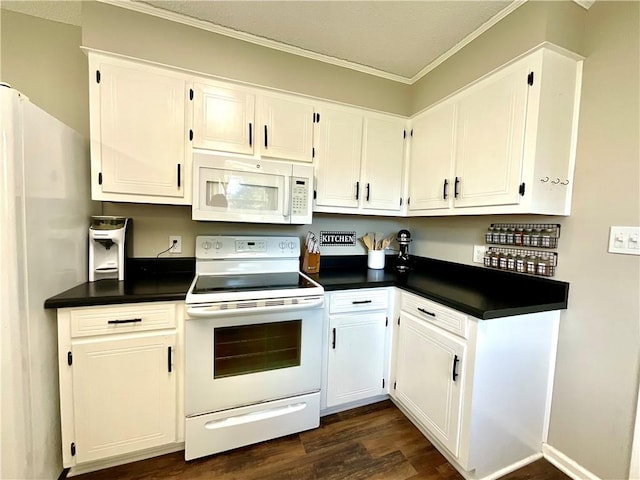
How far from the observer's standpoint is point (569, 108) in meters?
1.35

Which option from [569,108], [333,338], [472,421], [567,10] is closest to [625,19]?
[567,10]

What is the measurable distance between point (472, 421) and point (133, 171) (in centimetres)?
223

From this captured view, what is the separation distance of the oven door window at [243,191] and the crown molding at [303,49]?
34.5 inches

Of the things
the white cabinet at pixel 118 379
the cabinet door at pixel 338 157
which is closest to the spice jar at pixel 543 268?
the cabinet door at pixel 338 157

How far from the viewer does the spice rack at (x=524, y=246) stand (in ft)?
4.80

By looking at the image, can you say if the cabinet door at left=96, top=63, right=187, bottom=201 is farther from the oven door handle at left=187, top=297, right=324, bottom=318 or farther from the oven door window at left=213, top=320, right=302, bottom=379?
the oven door window at left=213, top=320, right=302, bottom=379

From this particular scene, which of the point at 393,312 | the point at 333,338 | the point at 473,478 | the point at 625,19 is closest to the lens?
the point at 625,19

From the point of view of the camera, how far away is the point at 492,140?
58.6 inches

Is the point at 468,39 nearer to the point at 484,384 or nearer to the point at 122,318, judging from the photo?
the point at 484,384

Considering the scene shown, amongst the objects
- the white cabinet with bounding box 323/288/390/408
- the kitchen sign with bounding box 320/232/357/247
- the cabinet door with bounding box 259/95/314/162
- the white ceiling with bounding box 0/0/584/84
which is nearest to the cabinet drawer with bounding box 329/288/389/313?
the white cabinet with bounding box 323/288/390/408

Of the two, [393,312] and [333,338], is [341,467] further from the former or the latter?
[393,312]

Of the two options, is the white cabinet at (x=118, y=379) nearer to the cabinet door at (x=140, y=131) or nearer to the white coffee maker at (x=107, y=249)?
the white coffee maker at (x=107, y=249)

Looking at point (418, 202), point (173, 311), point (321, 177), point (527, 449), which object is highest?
point (321, 177)

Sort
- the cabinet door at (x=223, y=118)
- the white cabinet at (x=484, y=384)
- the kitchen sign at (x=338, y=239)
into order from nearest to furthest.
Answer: the white cabinet at (x=484, y=384) → the cabinet door at (x=223, y=118) → the kitchen sign at (x=338, y=239)
